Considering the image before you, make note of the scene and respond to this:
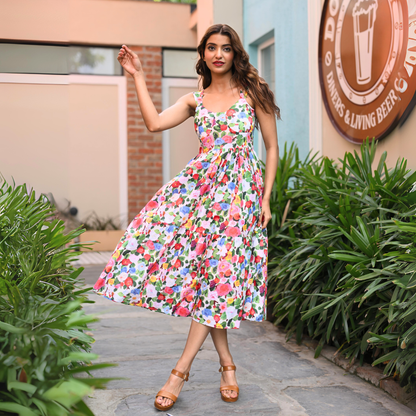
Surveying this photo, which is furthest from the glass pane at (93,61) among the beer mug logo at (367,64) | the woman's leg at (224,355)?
the woman's leg at (224,355)

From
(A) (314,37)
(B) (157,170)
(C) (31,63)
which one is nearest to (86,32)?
(B) (157,170)

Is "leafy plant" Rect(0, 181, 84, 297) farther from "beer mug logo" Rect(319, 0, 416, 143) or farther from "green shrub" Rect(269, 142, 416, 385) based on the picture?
"beer mug logo" Rect(319, 0, 416, 143)

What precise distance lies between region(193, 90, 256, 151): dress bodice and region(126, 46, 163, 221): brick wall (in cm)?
582

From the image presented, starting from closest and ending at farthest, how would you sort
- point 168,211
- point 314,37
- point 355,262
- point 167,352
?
point 168,211, point 355,262, point 167,352, point 314,37

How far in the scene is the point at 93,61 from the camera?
800 cm

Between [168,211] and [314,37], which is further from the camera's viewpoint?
[314,37]

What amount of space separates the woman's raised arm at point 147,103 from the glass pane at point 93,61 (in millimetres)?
6038

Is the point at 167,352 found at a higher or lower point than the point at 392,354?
lower

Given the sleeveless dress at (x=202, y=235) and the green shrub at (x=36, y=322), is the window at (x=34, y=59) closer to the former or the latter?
the green shrub at (x=36, y=322)

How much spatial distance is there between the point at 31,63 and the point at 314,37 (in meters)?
2.47

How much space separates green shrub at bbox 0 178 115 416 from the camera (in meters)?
1.05

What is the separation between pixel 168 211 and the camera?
224 cm

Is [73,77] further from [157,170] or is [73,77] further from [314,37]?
[314,37]

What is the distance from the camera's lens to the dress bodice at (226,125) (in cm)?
221
